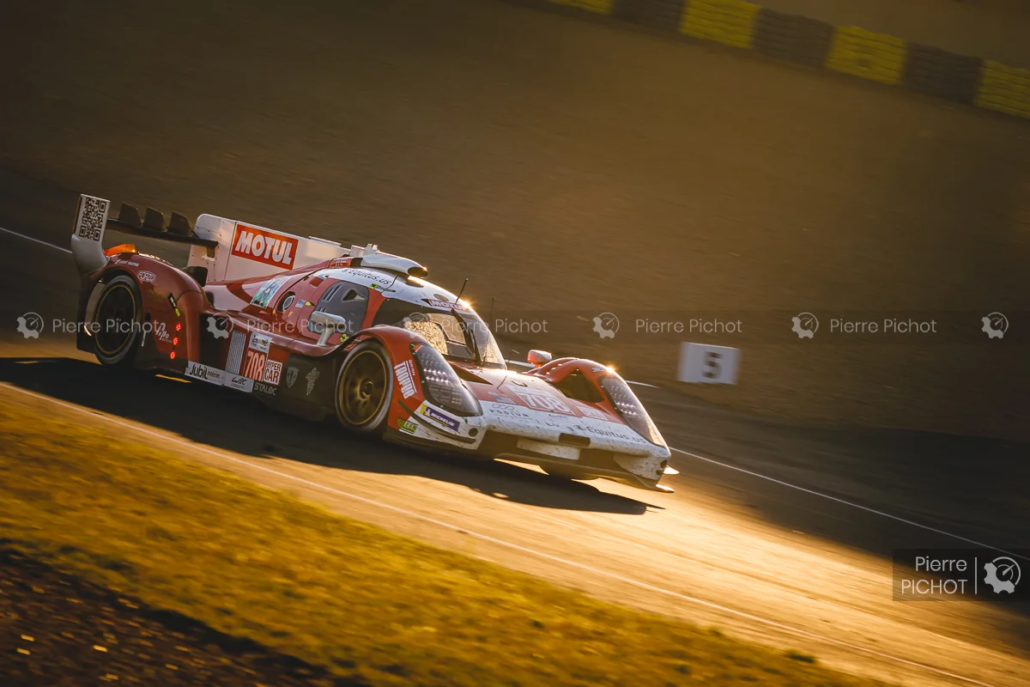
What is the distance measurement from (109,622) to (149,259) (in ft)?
23.8

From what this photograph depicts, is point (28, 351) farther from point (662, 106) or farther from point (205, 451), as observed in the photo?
point (662, 106)

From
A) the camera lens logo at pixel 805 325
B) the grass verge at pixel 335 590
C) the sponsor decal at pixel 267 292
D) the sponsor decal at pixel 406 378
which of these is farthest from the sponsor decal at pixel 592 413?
the camera lens logo at pixel 805 325

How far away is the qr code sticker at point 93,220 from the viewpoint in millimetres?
11266

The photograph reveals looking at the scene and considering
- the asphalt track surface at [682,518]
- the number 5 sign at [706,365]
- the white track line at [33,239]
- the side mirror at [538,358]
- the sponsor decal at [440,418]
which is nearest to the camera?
the asphalt track surface at [682,518]

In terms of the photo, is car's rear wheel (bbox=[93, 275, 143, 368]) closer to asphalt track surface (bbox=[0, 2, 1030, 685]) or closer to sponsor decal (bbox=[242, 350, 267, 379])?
asphalt track surface (bbox=[0, 2, 1030, 685])

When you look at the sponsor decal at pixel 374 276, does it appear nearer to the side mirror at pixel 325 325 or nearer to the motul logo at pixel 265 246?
the side mirror at pixel 325 325

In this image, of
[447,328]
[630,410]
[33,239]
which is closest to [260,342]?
[447,328]

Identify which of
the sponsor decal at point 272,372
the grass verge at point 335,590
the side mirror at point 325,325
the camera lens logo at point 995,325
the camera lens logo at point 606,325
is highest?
the camera lens logo at point 995,325

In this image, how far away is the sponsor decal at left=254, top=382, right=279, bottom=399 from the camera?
9.45 meters

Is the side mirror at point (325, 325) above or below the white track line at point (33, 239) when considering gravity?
below

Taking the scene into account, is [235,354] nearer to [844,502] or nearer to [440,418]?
[440,418]

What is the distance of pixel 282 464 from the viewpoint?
7.70m

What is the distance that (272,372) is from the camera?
31.1 ft

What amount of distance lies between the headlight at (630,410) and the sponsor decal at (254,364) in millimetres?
2711
